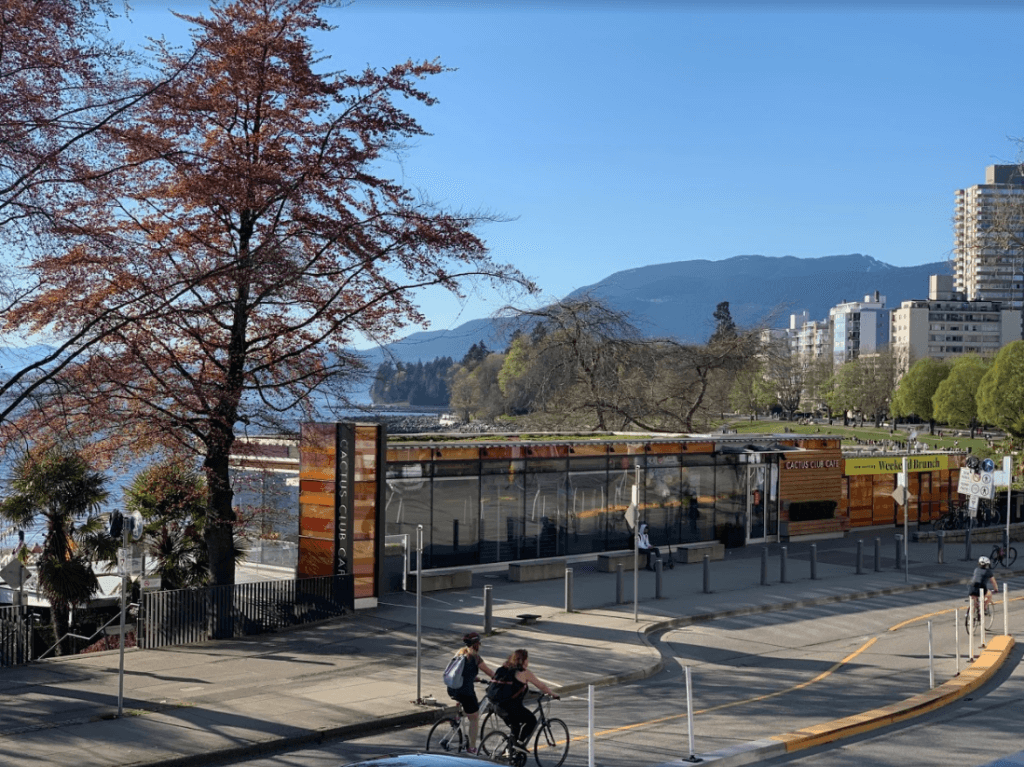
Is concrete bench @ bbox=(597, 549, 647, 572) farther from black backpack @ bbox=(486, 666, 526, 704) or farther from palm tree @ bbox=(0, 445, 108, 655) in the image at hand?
black backpack @ bbox=(486, 666, 526, 704)

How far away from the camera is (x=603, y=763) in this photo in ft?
41.3

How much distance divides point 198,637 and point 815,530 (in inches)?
972

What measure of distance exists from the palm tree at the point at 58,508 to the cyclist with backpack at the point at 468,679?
34.7 ft

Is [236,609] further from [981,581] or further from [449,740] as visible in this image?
[981,581]

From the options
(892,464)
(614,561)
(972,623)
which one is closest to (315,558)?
(614,561)

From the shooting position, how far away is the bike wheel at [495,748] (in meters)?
12.2

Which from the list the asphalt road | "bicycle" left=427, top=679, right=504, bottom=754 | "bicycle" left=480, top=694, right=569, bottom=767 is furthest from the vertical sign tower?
"bicycle" left=480, top=694, right=569, bottom=767

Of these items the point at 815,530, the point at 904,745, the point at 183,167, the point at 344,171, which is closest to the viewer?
the point at 904,745

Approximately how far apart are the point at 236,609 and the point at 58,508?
150 inches

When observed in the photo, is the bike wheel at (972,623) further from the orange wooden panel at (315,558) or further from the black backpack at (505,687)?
the orange wooden panel at (315,558)

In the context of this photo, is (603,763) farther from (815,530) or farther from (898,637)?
(815,530)

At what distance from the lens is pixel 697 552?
105 ft

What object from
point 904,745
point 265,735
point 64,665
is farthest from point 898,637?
point 64,665

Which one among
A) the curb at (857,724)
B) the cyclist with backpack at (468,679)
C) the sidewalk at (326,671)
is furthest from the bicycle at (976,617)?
the cyclist with backpack at (468,679)
